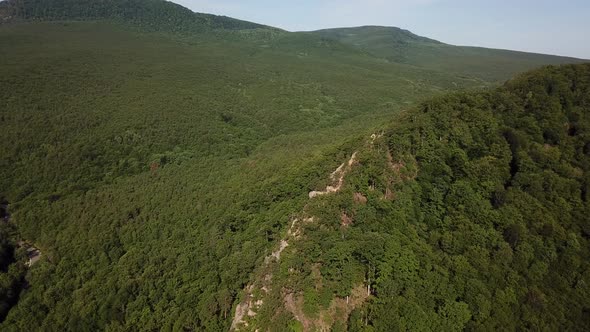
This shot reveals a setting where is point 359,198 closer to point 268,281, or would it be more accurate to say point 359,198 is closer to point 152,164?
point 268,281

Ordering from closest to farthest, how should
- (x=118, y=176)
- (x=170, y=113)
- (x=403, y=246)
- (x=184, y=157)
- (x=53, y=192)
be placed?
(x=403, y=246)
(x=53, y=192)
(x=118, y=176)
(x=184, y=157)
(x=170, y=113)

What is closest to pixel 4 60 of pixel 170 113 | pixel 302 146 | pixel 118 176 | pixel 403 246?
pixel 170 113

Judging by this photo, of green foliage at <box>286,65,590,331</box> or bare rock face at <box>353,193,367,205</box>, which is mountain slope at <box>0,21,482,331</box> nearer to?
bare rock face at <box>353,193,367,205</box>

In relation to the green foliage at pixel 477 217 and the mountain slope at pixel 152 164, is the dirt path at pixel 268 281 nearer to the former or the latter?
the green foliage at pixel 477 217

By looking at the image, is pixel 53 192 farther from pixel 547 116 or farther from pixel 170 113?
pixel 547 116

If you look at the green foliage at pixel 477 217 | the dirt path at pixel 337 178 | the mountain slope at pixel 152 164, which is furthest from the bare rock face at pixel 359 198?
the mountain slope at pixel 152 164

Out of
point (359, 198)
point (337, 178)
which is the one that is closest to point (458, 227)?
point (359, 198)
